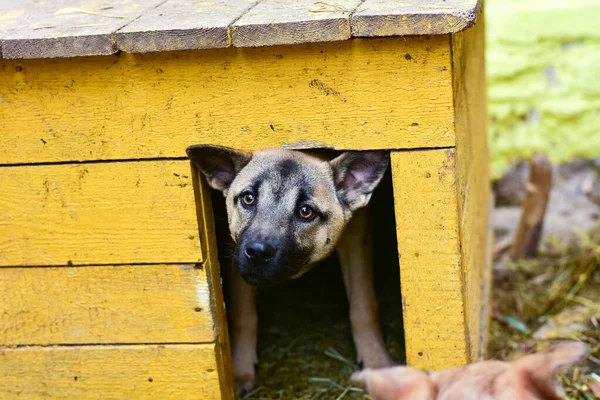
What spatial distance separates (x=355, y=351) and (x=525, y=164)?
10.4 feet

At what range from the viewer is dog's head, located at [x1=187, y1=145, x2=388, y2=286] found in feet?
11.6

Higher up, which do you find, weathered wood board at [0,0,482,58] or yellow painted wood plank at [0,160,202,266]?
weathered wood board at [0,0,482,58]

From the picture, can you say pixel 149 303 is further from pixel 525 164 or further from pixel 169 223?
pixel 525 164

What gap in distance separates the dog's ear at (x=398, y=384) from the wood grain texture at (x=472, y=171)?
1045 millimetres

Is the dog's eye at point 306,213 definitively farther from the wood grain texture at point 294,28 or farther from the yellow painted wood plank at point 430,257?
the wood grain texture at point 294,28

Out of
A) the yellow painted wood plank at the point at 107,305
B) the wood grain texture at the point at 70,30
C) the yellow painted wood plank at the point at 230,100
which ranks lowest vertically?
the yellow painted wood plank at the point at 107,305

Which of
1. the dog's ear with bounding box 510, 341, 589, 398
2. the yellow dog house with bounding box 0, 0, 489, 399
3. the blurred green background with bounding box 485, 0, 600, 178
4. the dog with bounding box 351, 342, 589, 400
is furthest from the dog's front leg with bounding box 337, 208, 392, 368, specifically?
the blurred green background with bounding box 485, 0, 600, 178

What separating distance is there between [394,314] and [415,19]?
85.9 inches

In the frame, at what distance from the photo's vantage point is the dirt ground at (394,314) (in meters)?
4.17

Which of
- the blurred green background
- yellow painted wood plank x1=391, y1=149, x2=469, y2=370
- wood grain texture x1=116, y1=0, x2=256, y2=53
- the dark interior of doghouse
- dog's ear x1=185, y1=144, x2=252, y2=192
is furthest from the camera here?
the blurred green background

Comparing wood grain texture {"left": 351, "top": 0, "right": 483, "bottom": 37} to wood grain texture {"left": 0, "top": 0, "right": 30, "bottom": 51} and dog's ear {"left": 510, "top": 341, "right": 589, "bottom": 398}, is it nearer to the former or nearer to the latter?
dog's ear {"left": 510, "top": 341, "right": 589, "bottom": 398}

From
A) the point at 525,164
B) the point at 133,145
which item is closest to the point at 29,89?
the point at 133,145

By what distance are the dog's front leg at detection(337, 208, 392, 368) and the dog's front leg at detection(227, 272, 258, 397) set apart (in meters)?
0.48

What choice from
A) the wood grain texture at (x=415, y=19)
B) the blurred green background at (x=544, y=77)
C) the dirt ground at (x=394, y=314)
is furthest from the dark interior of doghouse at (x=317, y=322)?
the blurred green background at (x=544, y=77)
